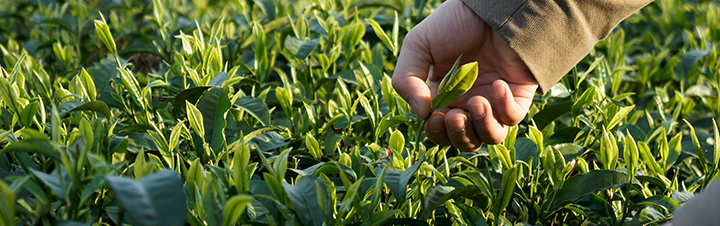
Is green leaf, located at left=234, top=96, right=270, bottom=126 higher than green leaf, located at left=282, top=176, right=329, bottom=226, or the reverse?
green leaf, located at left=282, top=176, right=329, bottom=226

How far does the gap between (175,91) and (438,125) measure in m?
0.69

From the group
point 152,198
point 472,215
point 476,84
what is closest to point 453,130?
point 472,215

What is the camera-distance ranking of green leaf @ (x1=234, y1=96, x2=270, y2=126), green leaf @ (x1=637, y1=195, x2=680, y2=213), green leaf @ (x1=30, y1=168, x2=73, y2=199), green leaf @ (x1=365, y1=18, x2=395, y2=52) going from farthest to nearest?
green leaf @ (x1=365, y1=18, x2=395, y2=52) < green leaf @ (x1=234, y1=96, x2=270, y2=126) < green leaf @ (x1=637, y1=195, x2=680, y2=213) < green leaf @ (x1=30, y1=168, x2=73, y2=199)

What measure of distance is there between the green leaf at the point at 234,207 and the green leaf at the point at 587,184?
2.12ft

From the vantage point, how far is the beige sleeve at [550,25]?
134cm

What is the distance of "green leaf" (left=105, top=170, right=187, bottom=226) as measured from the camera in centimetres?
71

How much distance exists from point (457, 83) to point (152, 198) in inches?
22.6

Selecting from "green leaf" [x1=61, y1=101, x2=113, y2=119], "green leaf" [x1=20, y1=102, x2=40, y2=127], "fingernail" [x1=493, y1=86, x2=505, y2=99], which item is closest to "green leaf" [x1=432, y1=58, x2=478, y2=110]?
"fingernail" [x1=493, y1=86, x2=505, y2=99]

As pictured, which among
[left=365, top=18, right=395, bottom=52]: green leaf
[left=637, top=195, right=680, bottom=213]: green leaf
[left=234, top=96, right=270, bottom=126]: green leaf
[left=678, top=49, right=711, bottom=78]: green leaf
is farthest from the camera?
[left=678, top=49, right=711, bottom=78]: green leaf

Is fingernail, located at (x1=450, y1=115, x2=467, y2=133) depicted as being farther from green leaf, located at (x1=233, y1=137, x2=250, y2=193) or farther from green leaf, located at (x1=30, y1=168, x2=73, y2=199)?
green leaf, located at (x1=30, y1=168, x2=73, y2=199)

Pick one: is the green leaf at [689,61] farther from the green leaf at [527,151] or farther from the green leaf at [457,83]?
the green leaf at [457,83]

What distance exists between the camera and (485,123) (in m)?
1.19

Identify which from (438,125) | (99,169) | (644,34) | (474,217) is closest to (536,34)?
(438,125)

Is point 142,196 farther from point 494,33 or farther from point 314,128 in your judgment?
point 494,33
